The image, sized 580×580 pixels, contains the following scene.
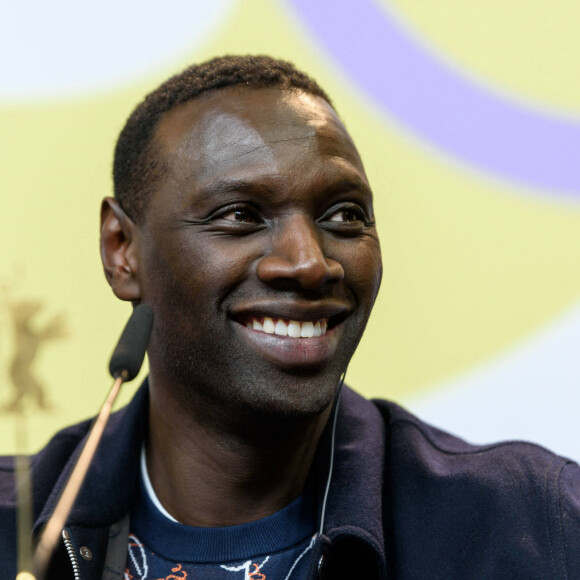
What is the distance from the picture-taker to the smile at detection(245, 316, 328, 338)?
1.54 m

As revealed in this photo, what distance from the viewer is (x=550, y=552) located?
152 cm

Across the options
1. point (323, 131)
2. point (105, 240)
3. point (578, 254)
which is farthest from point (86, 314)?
point (578, 254)

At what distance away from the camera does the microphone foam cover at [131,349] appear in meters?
1.14

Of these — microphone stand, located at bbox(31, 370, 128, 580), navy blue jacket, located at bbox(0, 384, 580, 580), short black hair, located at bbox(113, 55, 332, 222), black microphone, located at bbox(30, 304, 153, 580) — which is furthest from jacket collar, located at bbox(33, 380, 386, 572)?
microphone stand, located at bbox(31, 370, 128, 580)

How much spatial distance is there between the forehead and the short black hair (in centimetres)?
2

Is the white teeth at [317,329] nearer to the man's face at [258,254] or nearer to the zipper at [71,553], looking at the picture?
the man's face at [258,254]

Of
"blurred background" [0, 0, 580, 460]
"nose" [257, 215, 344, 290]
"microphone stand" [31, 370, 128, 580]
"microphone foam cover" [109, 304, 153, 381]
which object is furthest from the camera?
"blurred background" [0, 0, 580, 460]

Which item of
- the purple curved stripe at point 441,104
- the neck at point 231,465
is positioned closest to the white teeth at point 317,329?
the neck at point 231,465

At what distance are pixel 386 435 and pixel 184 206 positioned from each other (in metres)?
0.61

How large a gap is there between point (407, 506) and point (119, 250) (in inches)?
28.9

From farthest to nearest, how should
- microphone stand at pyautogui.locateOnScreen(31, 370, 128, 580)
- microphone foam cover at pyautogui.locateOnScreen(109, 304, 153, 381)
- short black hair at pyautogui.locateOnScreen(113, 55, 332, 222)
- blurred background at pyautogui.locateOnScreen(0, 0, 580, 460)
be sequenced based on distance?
blurred background at pyautogui.locateOnScreen(0, 0, 580, 460)
short black hair at pyautogui.locateOnScreen(113, 55, 332, 222)
microphone foam cover at pyautogui.locateOnScreen(109, 304, 153, 381)
microphone stand at pyautogui.locateOnScreen(31, 370, 128, 580)

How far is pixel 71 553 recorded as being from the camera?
158 cm

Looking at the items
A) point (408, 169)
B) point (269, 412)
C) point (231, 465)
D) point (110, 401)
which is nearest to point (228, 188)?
point (269, 412)

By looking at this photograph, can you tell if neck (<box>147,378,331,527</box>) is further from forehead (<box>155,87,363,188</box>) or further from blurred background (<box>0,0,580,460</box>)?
blurred background (<box>0,0,580,460</box>)
